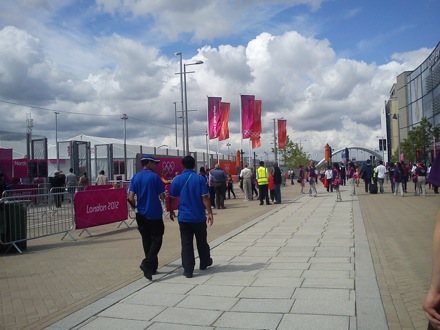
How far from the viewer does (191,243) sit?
6602 mm

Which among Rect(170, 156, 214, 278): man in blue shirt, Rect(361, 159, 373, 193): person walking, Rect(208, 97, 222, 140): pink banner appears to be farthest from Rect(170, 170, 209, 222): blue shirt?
Rect(208, 97, 222, 140): pink banner

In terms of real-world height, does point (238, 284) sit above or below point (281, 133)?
below

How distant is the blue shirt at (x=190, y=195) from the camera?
6.68 metres

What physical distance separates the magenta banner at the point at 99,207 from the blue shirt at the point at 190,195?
196 inches

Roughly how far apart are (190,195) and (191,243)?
73 cm

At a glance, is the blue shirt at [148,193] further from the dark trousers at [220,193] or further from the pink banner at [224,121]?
the pink banner at [224,121]

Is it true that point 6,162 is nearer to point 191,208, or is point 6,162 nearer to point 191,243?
point 191,208

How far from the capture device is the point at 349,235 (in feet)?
32.2

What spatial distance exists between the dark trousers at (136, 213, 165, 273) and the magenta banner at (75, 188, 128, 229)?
15.6 ft

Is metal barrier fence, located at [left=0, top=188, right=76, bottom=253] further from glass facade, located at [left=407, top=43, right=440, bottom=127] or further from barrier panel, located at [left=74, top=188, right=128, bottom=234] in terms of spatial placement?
glass facade, located at [left=407, top=43, right=440, bottom=127]

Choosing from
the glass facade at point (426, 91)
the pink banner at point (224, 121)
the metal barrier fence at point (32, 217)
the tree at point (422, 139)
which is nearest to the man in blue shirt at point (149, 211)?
the metal barrier fence at point (32, 217)

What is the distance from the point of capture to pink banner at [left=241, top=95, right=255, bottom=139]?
26.7 metres

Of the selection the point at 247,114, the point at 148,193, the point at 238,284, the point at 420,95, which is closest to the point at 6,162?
the point at 247,114

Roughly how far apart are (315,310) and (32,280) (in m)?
4.36
